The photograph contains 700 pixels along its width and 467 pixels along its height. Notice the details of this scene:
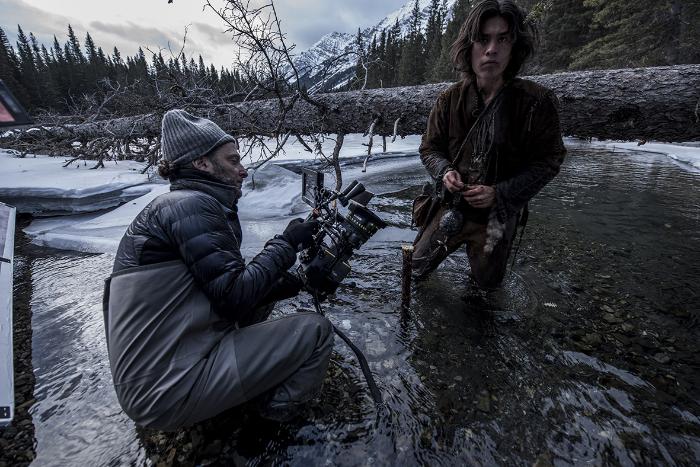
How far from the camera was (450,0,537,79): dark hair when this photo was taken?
8.22 feet

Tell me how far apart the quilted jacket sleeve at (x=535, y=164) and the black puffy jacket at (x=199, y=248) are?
6.95 ft

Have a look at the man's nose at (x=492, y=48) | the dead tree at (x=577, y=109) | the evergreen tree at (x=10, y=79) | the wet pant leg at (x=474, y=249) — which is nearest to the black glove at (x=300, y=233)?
the wet pant leg at (x=474, y=249)

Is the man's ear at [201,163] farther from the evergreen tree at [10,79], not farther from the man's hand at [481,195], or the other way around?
the evergreen tree at [10,79]

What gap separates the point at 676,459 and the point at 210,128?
11.3ft

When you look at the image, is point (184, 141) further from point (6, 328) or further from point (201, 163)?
point (6, 328)

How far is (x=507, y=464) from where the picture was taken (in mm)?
1883

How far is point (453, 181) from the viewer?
9.12ft

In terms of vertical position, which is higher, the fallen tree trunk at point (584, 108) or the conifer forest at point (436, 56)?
the conifer forest at point (436, 56)

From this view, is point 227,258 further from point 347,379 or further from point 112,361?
point 347,379

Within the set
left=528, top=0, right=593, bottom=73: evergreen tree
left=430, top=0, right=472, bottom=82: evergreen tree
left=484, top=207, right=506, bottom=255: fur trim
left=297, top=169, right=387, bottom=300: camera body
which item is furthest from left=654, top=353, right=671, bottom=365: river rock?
left=430, top=0, right=472, bottom=82: evergreen tree

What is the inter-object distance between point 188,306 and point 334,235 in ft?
3.27

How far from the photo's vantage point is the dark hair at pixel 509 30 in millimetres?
2506

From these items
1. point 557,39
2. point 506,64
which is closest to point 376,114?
point 506,64

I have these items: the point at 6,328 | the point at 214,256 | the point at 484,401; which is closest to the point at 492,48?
the point at 214,256
